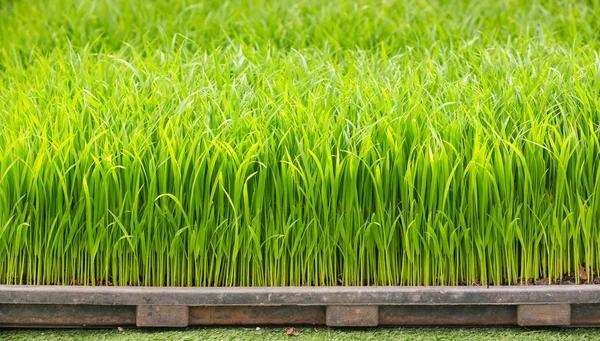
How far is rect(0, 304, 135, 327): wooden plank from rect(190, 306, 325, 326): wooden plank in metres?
0.22

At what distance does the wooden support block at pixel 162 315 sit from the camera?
256 centimetres

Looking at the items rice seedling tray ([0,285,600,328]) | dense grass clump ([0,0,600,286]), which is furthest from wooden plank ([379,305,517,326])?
dense grass clump ([0,0,600,286])

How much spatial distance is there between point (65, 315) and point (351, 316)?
2.86 ft

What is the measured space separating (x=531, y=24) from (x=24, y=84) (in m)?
2.60

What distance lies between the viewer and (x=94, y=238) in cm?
266

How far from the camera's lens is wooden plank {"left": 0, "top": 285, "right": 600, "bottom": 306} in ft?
8.34

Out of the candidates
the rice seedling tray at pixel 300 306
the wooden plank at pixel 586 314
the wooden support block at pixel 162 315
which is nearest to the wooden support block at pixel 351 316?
the rice seedling tray at pixel 300 306

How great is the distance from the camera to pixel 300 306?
258 centimetres

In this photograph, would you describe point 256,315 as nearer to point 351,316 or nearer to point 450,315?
point 351,316

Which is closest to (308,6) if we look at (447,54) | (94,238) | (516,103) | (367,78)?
(447,54)

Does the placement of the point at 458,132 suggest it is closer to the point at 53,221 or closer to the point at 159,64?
the point at 53,221

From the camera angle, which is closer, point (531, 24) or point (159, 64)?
point (159, 64)

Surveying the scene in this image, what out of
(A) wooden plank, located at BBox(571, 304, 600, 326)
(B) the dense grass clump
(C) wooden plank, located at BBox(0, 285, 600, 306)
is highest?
(B) the dense grass clump

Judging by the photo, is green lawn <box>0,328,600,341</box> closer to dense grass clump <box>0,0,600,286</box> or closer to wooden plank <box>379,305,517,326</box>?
wooden plank <box>379,305,517,326</box>
